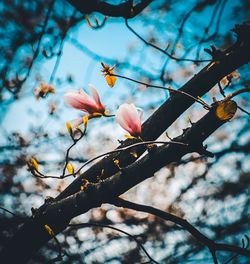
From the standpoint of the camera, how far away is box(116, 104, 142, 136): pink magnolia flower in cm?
72

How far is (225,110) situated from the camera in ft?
1.86

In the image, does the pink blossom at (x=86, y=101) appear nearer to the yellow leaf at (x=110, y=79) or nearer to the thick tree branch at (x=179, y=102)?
the yellow leaf at (x=110, y=79)

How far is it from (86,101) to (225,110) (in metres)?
0.41

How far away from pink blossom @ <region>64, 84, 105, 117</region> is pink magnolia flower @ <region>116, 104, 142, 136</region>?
8 centimetres

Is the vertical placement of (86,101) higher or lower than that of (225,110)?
higher

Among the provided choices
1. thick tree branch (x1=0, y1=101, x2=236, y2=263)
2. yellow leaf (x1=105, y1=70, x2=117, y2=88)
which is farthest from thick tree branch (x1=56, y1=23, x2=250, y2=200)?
yellow leaf (x1=105, y1=70, x2=117, y2=88)

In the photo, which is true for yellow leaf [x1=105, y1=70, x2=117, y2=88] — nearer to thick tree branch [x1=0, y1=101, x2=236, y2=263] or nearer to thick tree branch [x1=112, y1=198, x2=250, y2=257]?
thick tree branch [x1=0, y1=101, x2=236, y2=263]

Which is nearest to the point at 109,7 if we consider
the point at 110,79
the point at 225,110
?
the point at 110,79

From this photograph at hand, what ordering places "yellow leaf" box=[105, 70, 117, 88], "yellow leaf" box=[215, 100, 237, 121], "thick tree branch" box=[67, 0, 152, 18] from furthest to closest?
"thick tree branch" box=[67, 0, 152, 18]
"yellow leaf" box=[105, 70, 117, 88]
"yellow leaf" box=[215, 100, 237, 121]

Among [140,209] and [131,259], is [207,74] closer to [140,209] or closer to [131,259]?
[140,209]

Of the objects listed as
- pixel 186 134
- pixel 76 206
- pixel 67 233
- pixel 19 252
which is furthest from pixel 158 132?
pixel 67 233

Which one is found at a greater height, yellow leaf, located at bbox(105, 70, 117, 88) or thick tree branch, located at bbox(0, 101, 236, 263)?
yellow leaf, located at bbox(105, 70, 117, 88)

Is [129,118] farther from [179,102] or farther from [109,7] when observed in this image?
[109,7]

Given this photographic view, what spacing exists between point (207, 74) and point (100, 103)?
1.17ft
